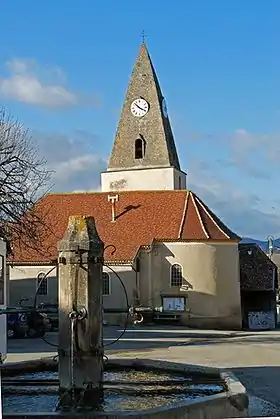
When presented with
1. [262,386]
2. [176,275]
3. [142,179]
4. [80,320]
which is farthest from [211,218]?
[80,320]

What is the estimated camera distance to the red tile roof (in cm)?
4716

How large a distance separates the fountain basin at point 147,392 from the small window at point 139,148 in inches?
2006

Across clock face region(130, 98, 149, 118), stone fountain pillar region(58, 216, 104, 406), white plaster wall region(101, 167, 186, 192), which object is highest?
clock face region(130, 98, 149, 118)

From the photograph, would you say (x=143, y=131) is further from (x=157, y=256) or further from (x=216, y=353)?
(x=216, y=353)

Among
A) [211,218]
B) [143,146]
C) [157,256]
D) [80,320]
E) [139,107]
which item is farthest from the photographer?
[139,107]

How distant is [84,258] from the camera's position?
9.59m

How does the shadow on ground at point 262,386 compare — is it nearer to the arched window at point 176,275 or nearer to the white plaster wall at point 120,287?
the white plaster wall at point 120,287

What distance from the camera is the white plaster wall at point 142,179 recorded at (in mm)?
62031

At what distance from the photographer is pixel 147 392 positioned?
9.91 metres

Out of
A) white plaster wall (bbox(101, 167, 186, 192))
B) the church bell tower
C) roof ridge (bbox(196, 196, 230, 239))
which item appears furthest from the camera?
the church bell tower

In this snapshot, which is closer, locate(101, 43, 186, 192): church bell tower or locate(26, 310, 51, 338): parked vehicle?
locate(26, 310, 51, 338): parked vehicle

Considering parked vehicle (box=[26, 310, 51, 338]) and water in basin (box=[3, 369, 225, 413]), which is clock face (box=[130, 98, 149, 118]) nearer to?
parked vehicle (box=[26, 310, 51, 338])

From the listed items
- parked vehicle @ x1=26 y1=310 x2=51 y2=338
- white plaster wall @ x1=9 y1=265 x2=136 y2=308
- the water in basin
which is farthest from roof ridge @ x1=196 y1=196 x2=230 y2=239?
the water in basin

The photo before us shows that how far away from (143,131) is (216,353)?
133 feet
